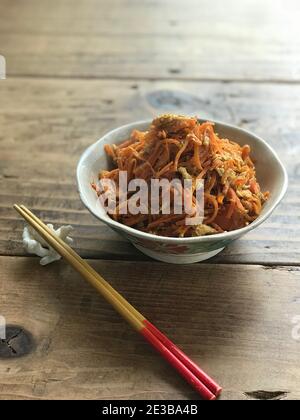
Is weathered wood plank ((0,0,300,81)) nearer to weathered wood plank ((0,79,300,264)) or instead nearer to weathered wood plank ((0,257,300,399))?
weathered wood plank ((0,79,300,264))

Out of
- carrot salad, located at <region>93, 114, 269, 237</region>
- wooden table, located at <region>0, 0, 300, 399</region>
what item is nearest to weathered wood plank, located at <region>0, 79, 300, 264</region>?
wooden table, located at <region>0, 0, 300, 399</region>

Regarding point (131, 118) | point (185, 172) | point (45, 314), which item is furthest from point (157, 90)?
point (45, 314)

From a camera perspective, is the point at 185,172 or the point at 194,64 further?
the point at 194,64

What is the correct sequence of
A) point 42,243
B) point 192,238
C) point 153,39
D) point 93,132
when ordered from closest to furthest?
point 192,238, point 42,243, point 93,132, point 153,39

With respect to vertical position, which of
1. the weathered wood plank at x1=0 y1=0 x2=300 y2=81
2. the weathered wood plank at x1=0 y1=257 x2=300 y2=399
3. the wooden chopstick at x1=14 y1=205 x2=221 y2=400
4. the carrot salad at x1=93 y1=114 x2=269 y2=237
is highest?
the carrot salad at x1=93 y1=114 x2=269 y2=237

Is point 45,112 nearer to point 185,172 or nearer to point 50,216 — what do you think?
point 50,216

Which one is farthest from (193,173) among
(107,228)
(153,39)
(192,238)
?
(153,39)

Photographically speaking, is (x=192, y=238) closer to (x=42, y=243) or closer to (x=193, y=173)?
(x=193, y=173)

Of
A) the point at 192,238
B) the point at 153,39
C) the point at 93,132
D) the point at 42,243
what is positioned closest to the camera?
the point at 192,238
